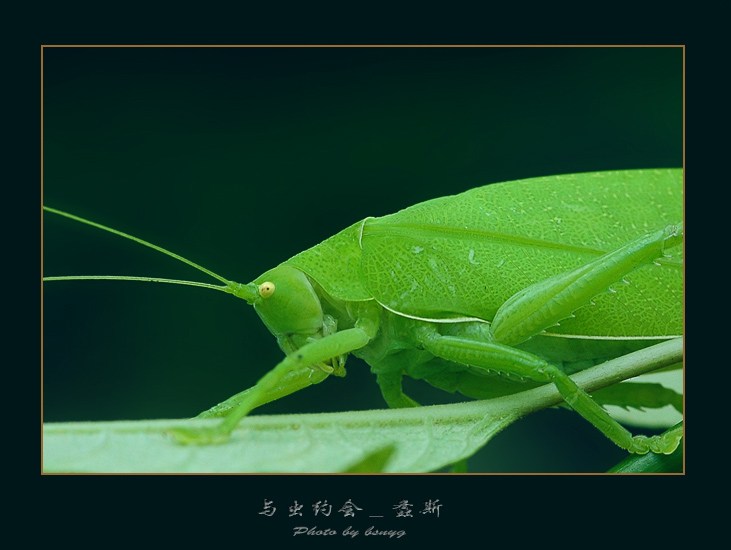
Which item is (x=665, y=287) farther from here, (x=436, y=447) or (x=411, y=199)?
(x=411, y=199)

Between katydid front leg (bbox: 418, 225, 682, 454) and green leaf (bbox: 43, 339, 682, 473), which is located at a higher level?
katydid front leg (bbox: 418, 225, 682, 454)

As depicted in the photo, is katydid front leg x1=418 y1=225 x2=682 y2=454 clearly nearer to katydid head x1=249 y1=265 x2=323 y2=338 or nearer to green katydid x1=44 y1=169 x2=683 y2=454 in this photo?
green katydid x1=44 y1=169 x2=683 y2=454

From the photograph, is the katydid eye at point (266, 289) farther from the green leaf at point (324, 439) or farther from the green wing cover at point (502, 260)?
the green leaf at point (324, 439)

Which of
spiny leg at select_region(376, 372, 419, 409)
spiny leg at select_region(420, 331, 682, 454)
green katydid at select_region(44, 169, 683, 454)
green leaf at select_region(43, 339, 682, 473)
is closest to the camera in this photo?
green leaf at select_region(43, 339, 682, 473)

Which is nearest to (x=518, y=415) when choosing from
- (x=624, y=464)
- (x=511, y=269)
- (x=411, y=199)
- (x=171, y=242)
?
(x=624, y=464)

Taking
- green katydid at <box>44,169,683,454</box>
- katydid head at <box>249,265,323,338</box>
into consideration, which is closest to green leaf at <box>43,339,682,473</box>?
green katydid at <box>44,169,683,454</box>

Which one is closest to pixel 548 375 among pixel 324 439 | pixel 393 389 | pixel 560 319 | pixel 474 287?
pixel 560 319

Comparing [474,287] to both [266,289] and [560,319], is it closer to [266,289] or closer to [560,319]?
[560,319]
